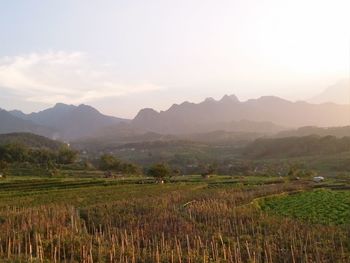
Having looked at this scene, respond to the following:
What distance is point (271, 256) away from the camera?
2902 centimetres

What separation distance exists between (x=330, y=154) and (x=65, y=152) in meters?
108

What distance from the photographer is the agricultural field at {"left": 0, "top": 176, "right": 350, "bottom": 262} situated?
94.6 ft

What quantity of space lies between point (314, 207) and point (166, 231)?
21.1 meters

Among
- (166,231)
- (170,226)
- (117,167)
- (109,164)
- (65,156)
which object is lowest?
(117,167)

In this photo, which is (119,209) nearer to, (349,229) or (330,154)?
(349,229)

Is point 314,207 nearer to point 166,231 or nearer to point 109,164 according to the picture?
point 166,231

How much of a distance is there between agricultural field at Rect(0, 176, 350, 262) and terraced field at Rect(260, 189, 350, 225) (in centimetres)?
38

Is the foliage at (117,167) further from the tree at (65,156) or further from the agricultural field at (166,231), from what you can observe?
the agricultural field at (166,231)

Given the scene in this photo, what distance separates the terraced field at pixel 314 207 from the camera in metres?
45.2

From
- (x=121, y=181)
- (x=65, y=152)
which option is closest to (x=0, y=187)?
(x=121, y=181)

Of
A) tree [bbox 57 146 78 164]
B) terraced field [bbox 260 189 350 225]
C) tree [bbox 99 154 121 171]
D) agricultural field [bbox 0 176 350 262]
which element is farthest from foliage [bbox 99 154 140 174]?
terraced field [bbox 260 189 350 225]

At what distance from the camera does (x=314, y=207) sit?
52.6 meters

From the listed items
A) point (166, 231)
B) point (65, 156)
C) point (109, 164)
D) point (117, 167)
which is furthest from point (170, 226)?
point (65, 156)

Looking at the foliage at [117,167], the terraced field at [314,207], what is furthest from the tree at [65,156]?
the terraced field at [314,207]
